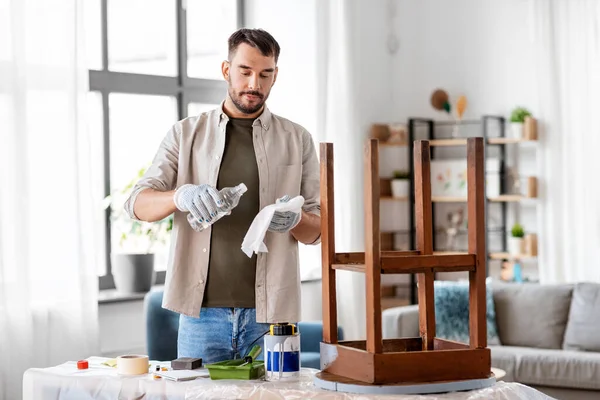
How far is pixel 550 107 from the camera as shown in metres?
5.77

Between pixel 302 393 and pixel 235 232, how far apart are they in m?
0.56

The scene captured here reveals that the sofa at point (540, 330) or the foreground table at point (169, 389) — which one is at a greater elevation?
the foreground table at point (169, 389)

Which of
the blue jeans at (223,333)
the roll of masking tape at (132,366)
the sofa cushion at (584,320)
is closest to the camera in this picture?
the roll of masking tape at (132,366)

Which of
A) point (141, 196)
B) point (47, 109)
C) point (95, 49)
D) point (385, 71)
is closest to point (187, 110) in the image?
point (95, 49)

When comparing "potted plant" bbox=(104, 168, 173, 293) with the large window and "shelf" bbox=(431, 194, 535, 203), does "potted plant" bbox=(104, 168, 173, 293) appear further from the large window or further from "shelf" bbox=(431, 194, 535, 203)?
"shelf" bbox=(431, 194, 535, 203)

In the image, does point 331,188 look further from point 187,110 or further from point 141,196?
point 187,110

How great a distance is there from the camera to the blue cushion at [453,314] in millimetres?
4957

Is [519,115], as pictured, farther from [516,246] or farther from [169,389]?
[169,389]

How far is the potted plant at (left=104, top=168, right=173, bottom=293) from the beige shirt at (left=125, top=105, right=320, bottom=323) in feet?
8.09

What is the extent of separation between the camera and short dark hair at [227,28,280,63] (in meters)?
2.41

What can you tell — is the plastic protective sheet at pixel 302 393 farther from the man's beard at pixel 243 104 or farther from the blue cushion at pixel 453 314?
the blue cushion at pixel 453 314

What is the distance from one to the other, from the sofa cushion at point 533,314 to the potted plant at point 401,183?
1.37 metres

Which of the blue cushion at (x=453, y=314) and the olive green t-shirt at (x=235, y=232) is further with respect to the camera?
the blue cushion at (x=453, y=314)

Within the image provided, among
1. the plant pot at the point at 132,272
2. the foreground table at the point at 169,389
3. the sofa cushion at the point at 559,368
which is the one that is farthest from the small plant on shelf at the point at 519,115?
the foreground table at the point at 169,389
